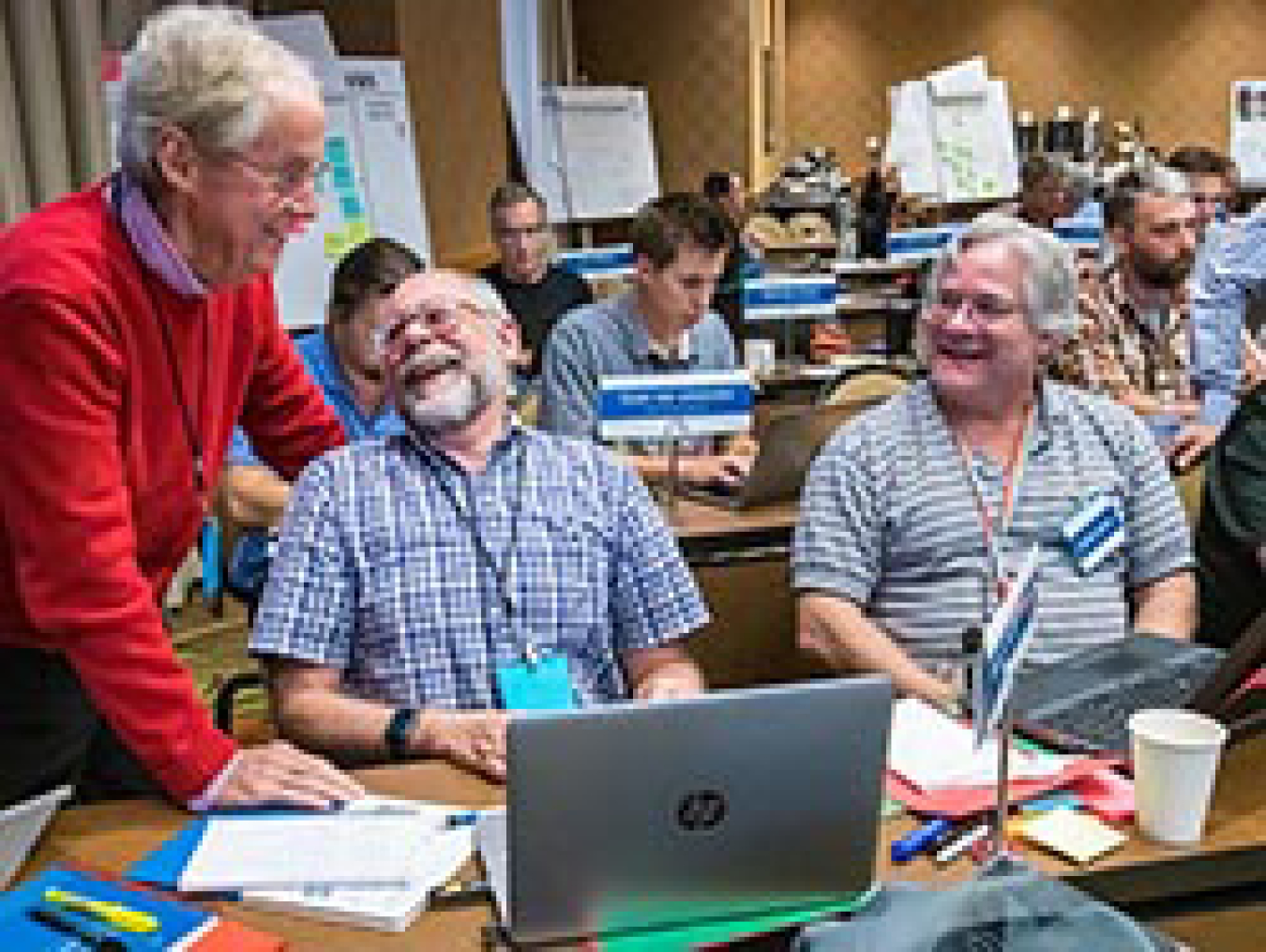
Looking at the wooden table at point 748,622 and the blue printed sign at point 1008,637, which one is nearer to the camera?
the blue printed sign at point 1008,637

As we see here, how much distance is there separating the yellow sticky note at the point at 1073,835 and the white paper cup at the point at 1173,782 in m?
0.04

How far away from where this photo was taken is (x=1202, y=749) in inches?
60.8

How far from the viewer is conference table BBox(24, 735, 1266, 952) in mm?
1414

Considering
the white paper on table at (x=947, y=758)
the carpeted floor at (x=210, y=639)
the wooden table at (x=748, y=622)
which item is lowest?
the carpeted floor at (x=210, y=639)

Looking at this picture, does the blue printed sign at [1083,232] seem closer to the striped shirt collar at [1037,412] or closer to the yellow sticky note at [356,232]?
the yellow sticky note at [356,232]

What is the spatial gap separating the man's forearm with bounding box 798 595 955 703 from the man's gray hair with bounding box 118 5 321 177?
3.75 ft

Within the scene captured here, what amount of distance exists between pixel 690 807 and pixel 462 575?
0.85m

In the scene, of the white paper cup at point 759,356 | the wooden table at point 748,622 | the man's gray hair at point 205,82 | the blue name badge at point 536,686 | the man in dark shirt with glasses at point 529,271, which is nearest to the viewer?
the man's gray hair at point 205,82

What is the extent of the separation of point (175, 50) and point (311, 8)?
155 inches

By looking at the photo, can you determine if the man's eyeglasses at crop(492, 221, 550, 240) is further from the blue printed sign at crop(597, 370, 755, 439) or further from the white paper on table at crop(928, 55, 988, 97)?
the white paper on table at crop(928, 55, 988, 97)

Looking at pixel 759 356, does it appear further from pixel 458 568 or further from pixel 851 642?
pixel 458 568

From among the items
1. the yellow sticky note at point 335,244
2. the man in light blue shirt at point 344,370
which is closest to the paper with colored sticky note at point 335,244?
the yellow sticky note at point 335,244

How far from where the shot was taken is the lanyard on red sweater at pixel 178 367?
5.76 ft

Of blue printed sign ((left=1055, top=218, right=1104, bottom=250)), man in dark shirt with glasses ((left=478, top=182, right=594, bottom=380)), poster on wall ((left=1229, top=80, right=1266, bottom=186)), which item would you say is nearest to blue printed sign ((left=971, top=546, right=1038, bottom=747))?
man in dark shirt with glasses ((left=478, top=182, right=594, bottom=380))
